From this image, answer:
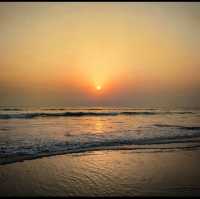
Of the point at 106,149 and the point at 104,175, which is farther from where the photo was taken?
the point at 106,149

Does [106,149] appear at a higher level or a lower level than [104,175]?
higher

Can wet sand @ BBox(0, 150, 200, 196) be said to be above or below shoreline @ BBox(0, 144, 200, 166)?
below

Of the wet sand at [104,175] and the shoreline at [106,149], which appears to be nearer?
the wet sand at [104,175]

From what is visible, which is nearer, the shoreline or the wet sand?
the wet sand

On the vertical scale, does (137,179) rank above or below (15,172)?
below

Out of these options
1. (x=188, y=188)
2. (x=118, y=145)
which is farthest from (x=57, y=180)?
(x=118, y=145)

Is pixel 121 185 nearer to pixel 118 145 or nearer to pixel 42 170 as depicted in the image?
pixel 42 170

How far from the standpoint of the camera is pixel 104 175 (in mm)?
4578

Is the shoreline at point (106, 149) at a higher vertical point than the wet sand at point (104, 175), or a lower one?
higher

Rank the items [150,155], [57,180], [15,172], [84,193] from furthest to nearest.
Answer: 1. [150,155]
2. [15,172]
3. [57,180]
4. [84,193]

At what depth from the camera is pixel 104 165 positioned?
5332 millimetres

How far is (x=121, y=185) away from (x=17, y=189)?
1802 mm

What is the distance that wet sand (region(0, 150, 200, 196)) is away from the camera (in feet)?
12.5

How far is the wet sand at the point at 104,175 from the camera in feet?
12.5
